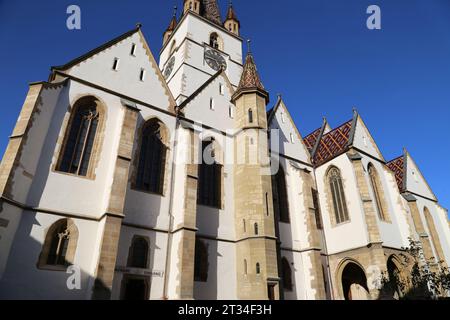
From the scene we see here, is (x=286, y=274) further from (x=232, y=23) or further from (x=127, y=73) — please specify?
(x=232, y=23)

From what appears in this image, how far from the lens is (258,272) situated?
43.9ft

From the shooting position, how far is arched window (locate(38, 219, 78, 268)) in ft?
34.7

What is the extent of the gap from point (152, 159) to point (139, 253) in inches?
176

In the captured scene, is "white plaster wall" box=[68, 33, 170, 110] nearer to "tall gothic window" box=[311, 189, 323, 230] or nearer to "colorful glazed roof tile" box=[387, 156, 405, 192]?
"tall gothic window" box=[311, 189, 323, 230]

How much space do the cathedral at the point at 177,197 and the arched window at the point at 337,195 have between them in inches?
2.9

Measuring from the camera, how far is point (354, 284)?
20359mm

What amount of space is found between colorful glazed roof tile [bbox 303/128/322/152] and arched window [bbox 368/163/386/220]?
521cm

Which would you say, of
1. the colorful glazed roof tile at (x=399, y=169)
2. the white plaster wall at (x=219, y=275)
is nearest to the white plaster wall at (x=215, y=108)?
the white plaster wall at (x=219, y=275)

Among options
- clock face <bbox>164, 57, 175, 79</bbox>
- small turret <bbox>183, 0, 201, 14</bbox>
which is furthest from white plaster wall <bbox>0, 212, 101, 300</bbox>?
small turret <bbox>183, 0, 201, 14</bbox>

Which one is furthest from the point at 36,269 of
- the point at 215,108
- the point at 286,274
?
the point at 215,108
